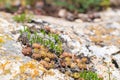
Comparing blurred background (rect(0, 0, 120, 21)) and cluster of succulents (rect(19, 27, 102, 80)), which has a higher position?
cluster of succulents (rect(19, 27, 102, 80))

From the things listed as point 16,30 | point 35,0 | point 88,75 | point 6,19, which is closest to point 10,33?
point 16,30

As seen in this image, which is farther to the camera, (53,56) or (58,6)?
(58,6)

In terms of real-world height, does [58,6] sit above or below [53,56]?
below

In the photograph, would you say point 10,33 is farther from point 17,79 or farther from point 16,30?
point 17,79

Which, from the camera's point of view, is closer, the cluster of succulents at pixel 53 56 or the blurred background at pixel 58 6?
the cluster of succulents at pixel 53 56

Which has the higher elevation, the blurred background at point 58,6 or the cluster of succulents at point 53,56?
the cluster of succulents at point 53,56
